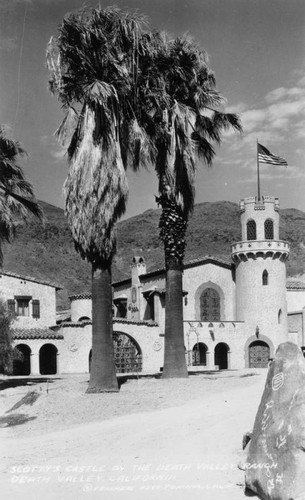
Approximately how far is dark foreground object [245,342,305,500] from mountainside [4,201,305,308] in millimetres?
69040

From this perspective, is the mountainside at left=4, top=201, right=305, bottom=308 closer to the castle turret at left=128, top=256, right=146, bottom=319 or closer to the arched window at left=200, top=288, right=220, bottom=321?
the castle turret at left=128, top=256, right=146, bottom=319

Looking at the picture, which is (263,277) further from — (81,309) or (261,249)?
(81,309)

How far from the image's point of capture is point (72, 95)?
21.7m

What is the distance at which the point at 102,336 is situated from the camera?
20.8 meters

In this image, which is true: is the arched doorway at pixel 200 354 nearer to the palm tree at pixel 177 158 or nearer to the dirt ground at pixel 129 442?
the palm tree at pixel 177 158

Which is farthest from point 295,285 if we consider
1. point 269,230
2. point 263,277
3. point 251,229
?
point 251,229

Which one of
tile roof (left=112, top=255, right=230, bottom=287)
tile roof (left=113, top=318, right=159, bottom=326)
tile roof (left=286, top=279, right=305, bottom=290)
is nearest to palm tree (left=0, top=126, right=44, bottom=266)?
tile roof (left=113, top=318, right=159, bottom=326)

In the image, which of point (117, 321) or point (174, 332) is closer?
point (174, 332)

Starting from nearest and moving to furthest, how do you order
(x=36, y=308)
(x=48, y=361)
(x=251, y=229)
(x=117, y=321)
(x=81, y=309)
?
(x=117, y=321) < (x=36, y=308) < (x=48, y=361) < (x=251, y=229) < (x=81, y=309)

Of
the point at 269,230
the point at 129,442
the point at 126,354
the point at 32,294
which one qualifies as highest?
the point at 269,230

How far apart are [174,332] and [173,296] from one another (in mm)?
1228

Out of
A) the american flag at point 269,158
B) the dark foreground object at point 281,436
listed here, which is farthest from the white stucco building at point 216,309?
the dark foreground object at point 281,436

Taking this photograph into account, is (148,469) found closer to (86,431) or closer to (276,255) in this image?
(86,431)

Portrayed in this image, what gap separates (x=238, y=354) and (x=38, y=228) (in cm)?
7451
